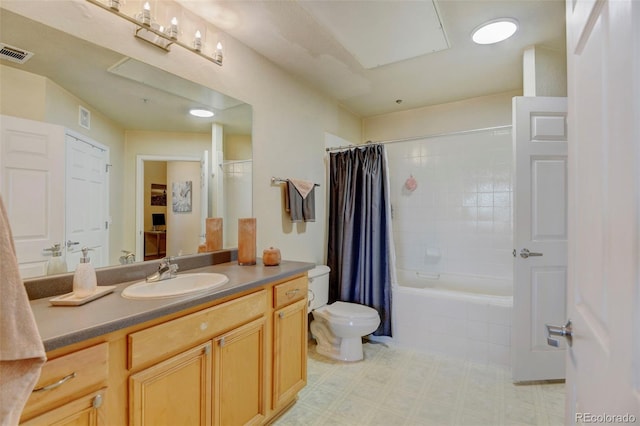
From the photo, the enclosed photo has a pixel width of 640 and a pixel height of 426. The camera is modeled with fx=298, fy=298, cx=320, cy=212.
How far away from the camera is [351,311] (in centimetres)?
241

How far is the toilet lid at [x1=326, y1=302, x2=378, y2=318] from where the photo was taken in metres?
2.34

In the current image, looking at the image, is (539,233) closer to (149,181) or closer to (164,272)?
(164,272)

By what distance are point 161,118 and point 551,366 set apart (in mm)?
3000

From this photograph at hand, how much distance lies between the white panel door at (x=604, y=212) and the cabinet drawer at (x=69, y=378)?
1.25m

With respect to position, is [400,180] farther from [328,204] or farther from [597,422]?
[597,422]

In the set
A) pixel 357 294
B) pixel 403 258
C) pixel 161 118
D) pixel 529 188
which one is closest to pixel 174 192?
pixel 161 118

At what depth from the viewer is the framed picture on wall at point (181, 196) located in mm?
1777

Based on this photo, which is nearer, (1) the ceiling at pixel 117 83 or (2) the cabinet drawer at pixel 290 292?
(1) the ceiling at pixel 117 83

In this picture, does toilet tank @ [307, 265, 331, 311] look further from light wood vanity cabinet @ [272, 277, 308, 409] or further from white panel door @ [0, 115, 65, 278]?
white panel door @ [0, 115, 65, 278]

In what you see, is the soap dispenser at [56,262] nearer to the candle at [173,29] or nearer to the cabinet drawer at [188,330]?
the cabinet drawer at [188,330]

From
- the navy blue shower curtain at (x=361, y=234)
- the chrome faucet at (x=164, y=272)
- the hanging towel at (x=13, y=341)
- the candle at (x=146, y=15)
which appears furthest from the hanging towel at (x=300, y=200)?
the hanging towel at (x=13, y=341)

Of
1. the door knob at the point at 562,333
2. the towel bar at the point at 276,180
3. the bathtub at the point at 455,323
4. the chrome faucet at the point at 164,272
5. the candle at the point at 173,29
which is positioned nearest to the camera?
the door knob at the point at 562,333

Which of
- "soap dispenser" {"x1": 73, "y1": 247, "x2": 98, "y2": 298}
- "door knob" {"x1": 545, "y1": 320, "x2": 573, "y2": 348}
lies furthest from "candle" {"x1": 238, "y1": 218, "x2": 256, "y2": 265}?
A: "door knob" {"x1": 545, "y1": 320, "x2": 573, "y2": 348}

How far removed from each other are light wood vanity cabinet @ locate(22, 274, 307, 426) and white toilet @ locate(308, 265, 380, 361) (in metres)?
0.53
